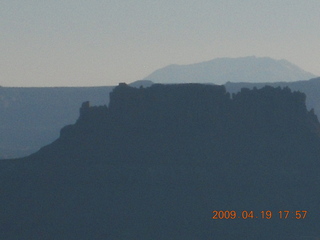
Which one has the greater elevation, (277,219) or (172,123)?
(172,123)

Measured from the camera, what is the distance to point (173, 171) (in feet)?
572

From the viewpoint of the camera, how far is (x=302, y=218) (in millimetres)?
171000

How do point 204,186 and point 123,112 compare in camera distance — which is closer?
point 204,186

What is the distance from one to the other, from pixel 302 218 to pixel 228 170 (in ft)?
38.6

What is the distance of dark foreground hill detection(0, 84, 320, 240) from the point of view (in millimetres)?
167375

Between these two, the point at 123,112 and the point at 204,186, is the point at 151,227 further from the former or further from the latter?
the point at 123,112

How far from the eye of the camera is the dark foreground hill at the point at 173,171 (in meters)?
167

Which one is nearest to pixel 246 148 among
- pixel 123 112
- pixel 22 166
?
pixel 123 112
